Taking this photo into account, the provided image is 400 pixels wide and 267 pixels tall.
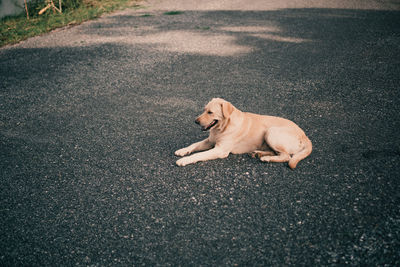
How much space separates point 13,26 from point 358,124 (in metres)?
10.6

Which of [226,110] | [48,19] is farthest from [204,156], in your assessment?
[48,19]

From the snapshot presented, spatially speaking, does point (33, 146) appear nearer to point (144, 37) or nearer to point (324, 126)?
point (324, 126)

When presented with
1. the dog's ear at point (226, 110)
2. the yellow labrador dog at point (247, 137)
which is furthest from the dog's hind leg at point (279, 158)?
the dog's ear at point (226, 110)

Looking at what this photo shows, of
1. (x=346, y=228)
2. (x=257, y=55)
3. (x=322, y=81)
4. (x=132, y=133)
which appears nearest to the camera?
(x=346, y=228)

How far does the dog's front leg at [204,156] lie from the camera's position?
4234 millimetres

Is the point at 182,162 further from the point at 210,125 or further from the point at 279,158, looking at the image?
the point at 279,158

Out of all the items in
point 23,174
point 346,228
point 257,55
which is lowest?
point 346,228

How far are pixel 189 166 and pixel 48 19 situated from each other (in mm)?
9562

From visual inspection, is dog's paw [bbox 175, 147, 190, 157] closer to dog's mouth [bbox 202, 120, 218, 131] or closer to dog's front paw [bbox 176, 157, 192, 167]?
dog's front paw [bbox 176, 157, 192, 167]

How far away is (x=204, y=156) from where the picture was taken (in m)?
4.28

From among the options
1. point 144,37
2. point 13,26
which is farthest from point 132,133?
point 13,26

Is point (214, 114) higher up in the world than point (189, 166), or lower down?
higher up

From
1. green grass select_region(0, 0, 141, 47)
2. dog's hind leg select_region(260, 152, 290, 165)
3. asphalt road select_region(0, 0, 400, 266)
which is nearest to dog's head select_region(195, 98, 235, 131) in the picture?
asphalt road select_region(0, 0, 400, 266)

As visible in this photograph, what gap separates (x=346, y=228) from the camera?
313 cm
